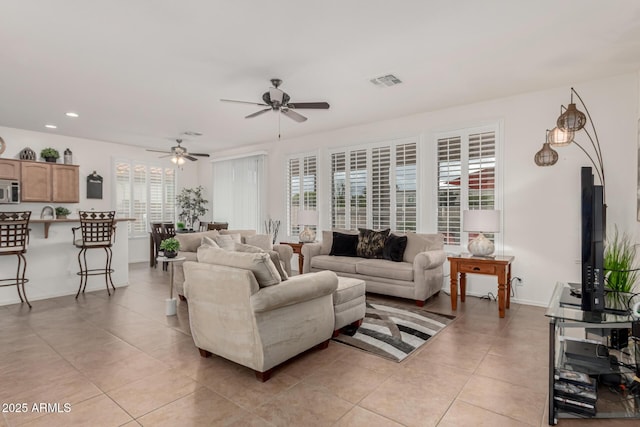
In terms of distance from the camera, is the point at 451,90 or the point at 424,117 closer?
the point at 451,90

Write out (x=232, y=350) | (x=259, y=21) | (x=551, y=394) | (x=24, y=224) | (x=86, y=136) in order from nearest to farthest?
(x=551, y=394) → (x=232, y=350) → (x=259, y=21) → (x=24, y=224) → (x=86, y=136)

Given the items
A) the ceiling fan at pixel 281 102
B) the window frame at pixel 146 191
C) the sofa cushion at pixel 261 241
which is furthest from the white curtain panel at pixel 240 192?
the ceiling fan at pixel 281 102

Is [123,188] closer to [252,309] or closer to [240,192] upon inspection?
[240,192]

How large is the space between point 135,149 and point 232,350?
7.30 m

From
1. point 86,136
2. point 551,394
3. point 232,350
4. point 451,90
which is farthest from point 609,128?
point 86,136

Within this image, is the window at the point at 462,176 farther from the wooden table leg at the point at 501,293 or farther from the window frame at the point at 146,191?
the window frame at the point at 146,191

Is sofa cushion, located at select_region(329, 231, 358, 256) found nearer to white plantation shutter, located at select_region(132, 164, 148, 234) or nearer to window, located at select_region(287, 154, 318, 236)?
window, located at select_region(287, 154, 318, 236)

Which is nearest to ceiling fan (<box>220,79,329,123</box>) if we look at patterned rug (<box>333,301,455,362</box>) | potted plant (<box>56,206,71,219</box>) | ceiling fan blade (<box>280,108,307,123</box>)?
ceiling fan blade (<box>280,108,307,123</box>)

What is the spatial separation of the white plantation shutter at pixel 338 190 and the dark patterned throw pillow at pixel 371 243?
1036 mm

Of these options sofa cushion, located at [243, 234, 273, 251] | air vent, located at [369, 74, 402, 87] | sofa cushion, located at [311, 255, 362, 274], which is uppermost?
air vent, located at [369, 74, 402, 87]

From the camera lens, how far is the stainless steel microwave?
5930 mm

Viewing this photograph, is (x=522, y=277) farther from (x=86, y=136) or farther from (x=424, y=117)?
(x=86, y=136)

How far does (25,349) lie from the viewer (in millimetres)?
3084

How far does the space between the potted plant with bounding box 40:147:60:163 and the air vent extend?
655cm
